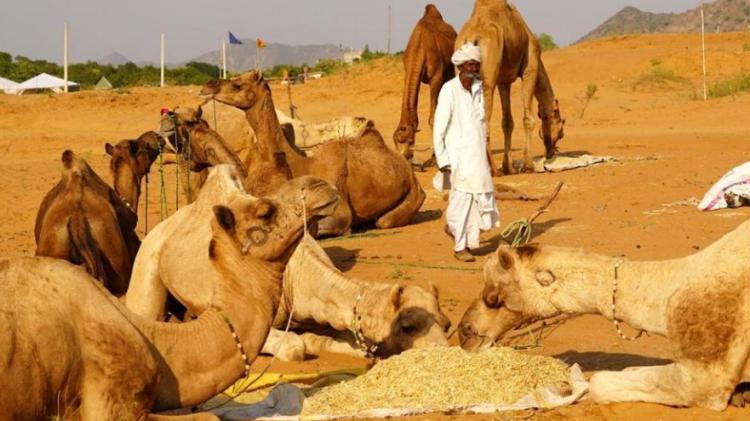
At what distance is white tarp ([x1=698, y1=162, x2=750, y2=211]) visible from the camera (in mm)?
14094

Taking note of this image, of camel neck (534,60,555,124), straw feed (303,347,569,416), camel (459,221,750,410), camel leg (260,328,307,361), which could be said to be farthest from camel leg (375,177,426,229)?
camel (459,221,750,410)

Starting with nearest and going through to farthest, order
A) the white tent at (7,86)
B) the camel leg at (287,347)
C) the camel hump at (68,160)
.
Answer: the camel leg at (287,347)
the camel hump at (68,160)
the white tent at (7,86)

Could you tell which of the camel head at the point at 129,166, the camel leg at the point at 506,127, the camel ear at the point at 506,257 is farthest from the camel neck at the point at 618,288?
the camel leg at the point at 506,127

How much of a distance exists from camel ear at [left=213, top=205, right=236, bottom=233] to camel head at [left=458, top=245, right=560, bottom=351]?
5.65 ft

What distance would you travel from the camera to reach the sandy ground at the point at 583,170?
10.4m

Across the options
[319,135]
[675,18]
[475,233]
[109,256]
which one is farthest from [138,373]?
[675,18]

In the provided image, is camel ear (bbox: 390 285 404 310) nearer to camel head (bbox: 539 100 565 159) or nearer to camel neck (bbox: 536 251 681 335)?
camel neck (bbox: 536 251 681 335)

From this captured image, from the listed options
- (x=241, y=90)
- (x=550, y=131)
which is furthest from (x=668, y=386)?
(x=550, y=131)

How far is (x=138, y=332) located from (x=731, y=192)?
9.97 metres

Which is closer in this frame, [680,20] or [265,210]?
[265,210]

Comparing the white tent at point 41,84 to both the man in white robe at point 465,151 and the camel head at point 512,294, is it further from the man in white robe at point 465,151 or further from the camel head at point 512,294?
the camel head at point 512,294

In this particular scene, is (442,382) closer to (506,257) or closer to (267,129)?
(506,257)

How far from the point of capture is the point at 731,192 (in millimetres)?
14297

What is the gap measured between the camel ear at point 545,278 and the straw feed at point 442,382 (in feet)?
1.85
